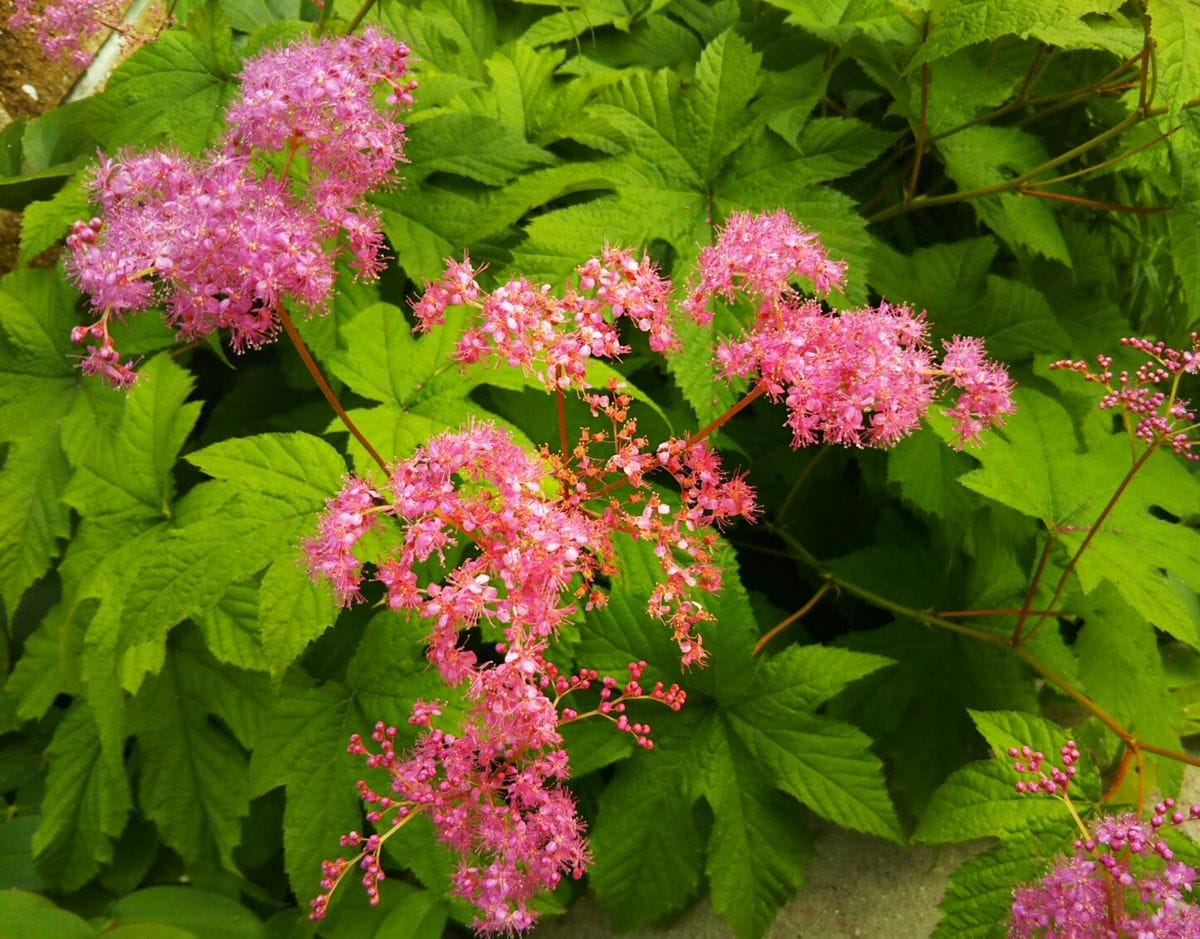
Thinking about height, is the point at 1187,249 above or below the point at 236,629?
above

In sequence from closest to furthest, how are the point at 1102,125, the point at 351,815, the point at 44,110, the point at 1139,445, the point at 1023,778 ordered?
the point at 1023,778 < the point at 351,815 < the point at 1139,445 < the point at 1102,125 < the point at 44,110

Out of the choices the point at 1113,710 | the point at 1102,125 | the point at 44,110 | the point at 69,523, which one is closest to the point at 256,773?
the point at 69,523

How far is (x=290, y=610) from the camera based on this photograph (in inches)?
49.4

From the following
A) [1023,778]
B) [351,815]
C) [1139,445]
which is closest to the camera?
[1023,778]

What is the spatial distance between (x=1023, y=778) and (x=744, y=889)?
0.53 meters

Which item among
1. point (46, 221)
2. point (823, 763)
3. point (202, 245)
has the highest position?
point (202, 245)

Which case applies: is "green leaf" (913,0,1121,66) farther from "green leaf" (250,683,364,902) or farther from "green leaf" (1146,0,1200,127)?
"green leaf" (250,683,364,902)

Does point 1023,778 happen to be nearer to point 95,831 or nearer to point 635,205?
point 635,205

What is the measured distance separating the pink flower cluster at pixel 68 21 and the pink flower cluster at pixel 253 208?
3.02ft

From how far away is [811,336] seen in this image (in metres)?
1.14

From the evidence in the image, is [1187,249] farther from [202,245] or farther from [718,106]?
[202,245]

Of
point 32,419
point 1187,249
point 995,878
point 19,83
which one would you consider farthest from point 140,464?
point 1187,249

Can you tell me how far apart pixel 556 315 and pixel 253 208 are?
1.26ft

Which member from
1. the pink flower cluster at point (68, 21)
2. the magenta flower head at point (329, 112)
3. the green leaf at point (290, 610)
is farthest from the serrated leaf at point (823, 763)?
the pink flower cluster at point (68, 21)
